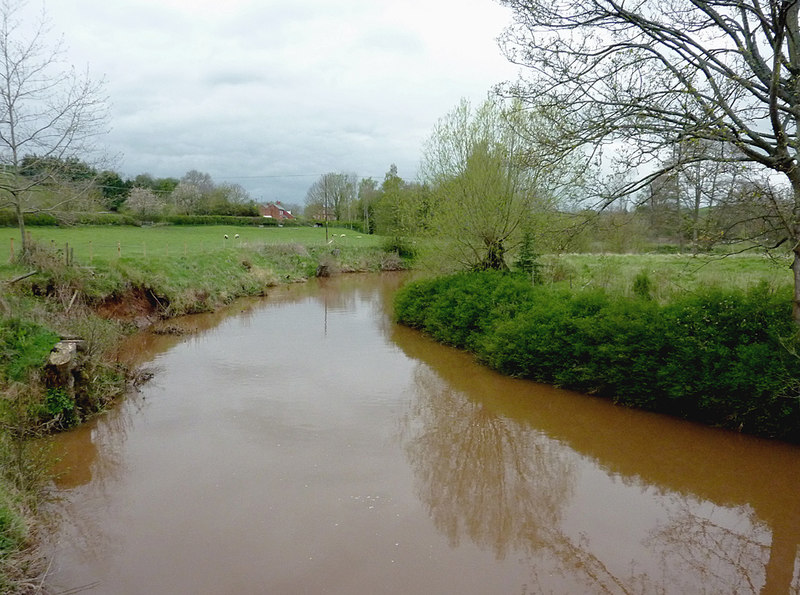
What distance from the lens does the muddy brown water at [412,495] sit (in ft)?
14.5

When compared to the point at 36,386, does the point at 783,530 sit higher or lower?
lower

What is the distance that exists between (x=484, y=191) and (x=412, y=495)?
32.7 feet

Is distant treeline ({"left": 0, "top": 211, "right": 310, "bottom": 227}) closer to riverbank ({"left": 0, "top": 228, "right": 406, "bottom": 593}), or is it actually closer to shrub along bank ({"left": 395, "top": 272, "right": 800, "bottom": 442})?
riverbank ({"left": 0, "top": 228, "right": 406, "bottom": 593})

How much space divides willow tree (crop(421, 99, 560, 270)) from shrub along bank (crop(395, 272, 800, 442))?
3.00 meters

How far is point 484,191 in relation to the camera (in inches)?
553

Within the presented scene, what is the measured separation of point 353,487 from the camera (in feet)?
19.5

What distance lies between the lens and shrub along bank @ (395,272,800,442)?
6.84 meters

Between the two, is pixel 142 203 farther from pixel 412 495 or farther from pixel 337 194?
pixel 412 495

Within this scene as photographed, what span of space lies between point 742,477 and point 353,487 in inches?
184

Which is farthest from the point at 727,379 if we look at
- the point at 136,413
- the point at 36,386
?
the point at 36,386

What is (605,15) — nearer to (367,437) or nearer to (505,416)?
(505,416)

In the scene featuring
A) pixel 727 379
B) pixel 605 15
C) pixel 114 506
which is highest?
pixel 605 15

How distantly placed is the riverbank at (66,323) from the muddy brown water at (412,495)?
1.46 ft

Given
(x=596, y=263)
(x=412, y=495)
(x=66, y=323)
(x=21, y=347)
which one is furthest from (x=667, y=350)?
(x=66, y=323)
